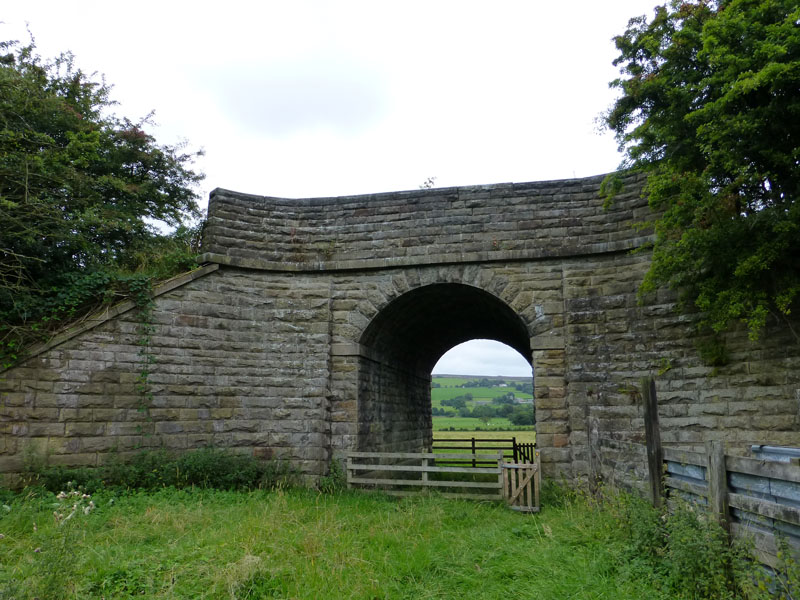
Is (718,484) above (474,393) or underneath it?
underneath

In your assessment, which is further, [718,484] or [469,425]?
[469,425]

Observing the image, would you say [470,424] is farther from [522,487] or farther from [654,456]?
[654,456]

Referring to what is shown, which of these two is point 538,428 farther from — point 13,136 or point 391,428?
point 13,136

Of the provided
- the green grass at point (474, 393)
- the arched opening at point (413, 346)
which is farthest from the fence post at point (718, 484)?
the green grass at point (474, 393)

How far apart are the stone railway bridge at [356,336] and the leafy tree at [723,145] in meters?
1.31

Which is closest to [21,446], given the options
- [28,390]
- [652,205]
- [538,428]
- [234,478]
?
[28,390]

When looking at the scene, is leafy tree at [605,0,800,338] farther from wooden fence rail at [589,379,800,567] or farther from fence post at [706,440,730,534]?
fence post at [706,440,730,534]

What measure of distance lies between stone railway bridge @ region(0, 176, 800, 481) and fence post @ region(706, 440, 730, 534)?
14.5 feet

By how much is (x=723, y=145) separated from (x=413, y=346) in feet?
29.3

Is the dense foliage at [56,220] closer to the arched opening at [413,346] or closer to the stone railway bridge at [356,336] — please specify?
the stone railway bridge at [356,336]

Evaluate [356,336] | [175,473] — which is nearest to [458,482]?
[356,336]

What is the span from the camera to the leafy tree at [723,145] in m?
6.53

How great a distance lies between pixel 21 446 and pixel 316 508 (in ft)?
15.4

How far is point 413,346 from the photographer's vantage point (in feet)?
46.8
